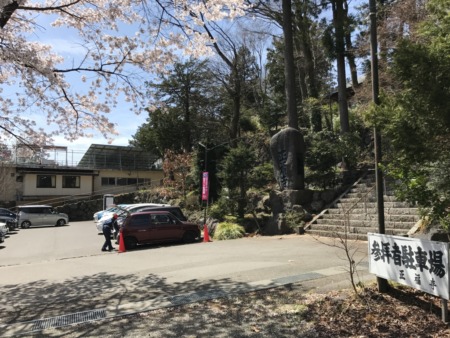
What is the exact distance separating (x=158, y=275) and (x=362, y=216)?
8.48 meters

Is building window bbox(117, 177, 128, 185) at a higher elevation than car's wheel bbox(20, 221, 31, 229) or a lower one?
higher

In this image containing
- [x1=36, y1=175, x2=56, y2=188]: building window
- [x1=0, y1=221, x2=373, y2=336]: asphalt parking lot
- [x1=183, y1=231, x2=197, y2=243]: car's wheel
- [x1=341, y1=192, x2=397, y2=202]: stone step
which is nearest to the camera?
[x1=0, y1=221, x2=373, y2=336]: asphalt parking lot

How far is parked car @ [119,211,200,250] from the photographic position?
14.9m

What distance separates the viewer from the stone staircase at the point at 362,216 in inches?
501

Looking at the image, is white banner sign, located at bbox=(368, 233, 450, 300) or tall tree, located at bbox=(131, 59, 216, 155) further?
tall tree, located at bbox=(131, 59, 216, 155)

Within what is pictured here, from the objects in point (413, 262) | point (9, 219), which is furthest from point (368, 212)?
point (9, 219)

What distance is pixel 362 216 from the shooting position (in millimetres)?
14359

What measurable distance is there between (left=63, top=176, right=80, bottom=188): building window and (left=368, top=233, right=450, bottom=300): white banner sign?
134 feet

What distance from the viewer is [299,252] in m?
10.9

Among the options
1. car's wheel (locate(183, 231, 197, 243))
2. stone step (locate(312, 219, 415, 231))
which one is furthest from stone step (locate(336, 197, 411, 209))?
car's wheel (locate(183, 231, 197, 243))

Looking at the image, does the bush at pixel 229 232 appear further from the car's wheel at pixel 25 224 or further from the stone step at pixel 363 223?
the car's wheel at pixel 25 224

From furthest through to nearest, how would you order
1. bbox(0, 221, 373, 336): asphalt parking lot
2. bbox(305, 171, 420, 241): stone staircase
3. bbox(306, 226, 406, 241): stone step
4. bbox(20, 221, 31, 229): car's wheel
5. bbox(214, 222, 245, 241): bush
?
bbox(20, 221, 31, 229): car's wheel < bbox(214, 222, 245, 241): bush < bbox(305, 171, 420, 241): stone staircase < bbox(306, 226, 406, 241): stone step < bbox(0, 221, 373, 336): asphalt parking lot

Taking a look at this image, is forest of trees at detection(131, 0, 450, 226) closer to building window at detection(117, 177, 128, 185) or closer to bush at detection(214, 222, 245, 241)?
bush at detection(214, 222, 245, 241)

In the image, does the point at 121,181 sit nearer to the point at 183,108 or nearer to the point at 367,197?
the point at 183,108
